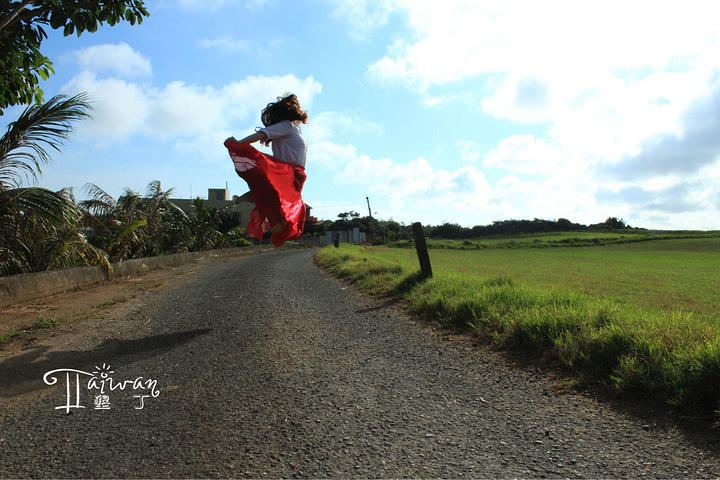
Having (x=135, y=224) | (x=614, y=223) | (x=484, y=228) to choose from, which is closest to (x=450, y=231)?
(x=484, y=228)

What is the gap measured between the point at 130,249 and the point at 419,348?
1130 centimetres

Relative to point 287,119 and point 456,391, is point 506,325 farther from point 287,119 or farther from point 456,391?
point 287,119

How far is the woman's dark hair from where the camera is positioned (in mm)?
5371

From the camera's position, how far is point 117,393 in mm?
Result: 2674

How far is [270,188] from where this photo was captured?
514 cm

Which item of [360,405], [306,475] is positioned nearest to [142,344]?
[360,405]

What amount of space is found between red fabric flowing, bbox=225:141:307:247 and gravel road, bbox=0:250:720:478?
5.86 ft

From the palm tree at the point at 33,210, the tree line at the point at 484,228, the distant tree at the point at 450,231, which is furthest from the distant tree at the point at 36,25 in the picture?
the distant tree at the point at 450,231

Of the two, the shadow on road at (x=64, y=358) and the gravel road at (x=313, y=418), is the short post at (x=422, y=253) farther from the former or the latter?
the shadow on road at (x=64, y=358)

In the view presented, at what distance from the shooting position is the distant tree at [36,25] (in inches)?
172

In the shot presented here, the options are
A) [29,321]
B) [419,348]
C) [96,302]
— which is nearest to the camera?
[419,348]

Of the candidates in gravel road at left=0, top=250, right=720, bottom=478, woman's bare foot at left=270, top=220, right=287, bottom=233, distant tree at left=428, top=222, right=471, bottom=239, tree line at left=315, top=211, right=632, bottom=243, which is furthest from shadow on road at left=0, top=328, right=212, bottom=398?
distant tree at left=428, top=222, right=471, bottom=239

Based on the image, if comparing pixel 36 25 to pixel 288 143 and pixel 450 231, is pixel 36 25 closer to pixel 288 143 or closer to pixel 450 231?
pixel 288 143

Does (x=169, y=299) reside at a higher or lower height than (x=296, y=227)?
lower
